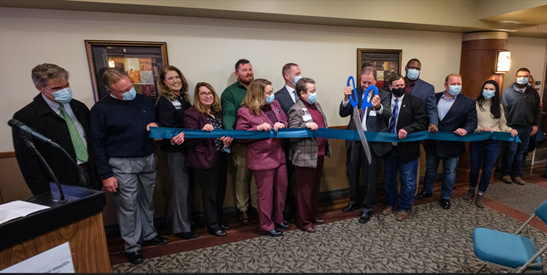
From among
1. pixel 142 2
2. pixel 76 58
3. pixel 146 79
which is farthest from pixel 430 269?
pixel 76 58

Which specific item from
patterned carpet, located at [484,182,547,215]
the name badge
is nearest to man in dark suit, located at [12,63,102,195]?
the name badge

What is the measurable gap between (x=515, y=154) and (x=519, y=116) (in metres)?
0.63

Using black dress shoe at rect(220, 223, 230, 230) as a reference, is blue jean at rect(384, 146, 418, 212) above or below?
above

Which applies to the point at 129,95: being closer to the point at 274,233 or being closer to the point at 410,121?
the point at 274,233

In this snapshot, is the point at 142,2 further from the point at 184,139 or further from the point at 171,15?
the point at 184,139

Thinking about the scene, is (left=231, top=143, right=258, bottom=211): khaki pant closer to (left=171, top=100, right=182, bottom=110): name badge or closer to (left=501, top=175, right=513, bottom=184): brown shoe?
A: (left=171, top=100, right=182, bottom=110): name badge

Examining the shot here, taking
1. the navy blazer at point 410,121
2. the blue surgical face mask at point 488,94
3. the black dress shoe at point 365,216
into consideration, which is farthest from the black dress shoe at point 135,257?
the blue surgical face mask at point 488,94

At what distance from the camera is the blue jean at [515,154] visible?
395 centimetres

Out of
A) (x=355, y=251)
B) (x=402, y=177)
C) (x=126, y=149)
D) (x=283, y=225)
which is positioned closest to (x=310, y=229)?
(x=283, y=225)

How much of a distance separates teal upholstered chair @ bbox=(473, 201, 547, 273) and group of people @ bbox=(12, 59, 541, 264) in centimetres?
107

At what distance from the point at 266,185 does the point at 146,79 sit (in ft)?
5.85

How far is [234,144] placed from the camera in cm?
299

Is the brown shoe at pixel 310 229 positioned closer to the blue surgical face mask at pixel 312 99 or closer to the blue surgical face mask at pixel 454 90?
the blue surgical face mask at pixel 312 99

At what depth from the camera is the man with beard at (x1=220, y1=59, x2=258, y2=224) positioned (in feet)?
9.21
